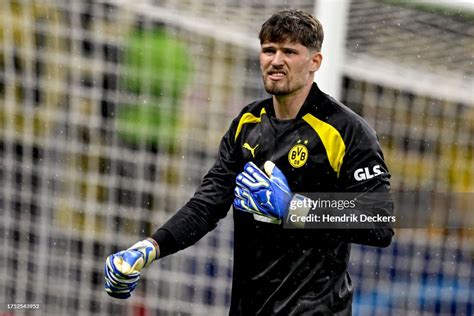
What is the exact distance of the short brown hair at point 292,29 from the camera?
11.3 ft

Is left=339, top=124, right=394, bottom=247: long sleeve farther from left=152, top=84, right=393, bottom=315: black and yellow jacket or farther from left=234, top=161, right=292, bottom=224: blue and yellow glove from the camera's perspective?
left=234, top=161, right=292, bottom=224: blue and yellow glove

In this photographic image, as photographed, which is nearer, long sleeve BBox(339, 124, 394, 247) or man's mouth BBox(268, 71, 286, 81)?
long sleeve BBox(339, 124, 394, 247)

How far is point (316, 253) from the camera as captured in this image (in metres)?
3.48

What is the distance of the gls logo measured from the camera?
3.35 meters

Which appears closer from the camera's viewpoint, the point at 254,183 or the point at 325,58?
the point at 254,183

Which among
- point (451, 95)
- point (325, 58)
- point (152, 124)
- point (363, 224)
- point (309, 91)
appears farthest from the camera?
point (451, 95)

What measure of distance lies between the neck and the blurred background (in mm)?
2398

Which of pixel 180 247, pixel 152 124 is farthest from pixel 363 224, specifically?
pixel 152 124

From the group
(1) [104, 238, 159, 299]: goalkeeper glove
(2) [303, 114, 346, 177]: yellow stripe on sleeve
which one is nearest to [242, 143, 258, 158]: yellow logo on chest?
(2) [303, 114, 346, 177]: yellow stripe on sleeve

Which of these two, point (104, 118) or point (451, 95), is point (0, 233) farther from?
point (451, 95)

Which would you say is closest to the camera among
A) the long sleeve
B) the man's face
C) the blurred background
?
the long sleeve

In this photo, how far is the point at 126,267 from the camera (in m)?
3.40

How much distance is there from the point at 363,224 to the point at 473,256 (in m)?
3.63

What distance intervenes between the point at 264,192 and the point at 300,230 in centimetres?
20
